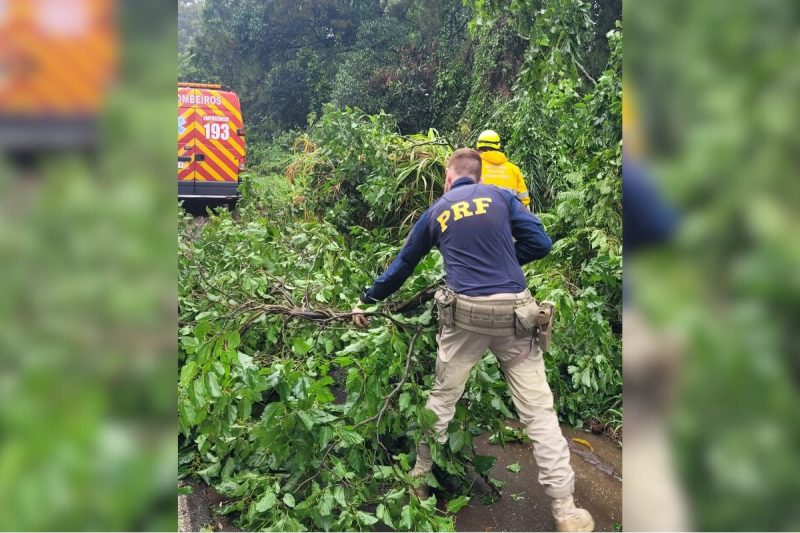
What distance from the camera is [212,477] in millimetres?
3135

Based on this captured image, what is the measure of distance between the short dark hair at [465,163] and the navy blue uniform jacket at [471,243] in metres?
0.17

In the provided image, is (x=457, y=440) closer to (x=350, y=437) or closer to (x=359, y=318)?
(x=350, y=437)

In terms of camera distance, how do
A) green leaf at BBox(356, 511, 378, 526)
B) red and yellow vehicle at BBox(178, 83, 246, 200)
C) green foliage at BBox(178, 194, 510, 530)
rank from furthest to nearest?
red and yellow vehicle at BBox(178, 83, 246, 200), green foliage at BBox(178, 194, 510, 530), green leaf at BBox(356, 511, 378, 526)

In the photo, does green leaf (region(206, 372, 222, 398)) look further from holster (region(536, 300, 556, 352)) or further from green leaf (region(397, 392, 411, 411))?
holster (region(536, 300, 556, 352))

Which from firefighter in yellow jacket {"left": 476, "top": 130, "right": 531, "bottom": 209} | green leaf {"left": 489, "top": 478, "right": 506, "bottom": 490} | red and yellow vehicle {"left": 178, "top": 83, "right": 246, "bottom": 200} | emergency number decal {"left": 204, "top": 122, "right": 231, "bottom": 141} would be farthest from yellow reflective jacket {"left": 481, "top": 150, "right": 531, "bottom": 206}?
emergency number decal {"left": 204, "top": 122, "right": 231, "bottom": 141}

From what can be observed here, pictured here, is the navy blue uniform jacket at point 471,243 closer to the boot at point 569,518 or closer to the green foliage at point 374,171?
the boot at point 569,518

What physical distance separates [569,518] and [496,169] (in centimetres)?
315

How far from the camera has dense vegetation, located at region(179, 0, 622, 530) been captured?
106 inches

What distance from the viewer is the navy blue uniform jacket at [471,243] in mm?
2938

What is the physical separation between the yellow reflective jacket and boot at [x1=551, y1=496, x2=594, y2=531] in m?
2.96
